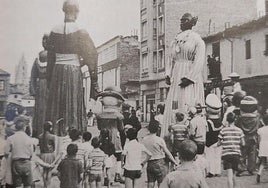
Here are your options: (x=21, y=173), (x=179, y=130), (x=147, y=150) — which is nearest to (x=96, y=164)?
(x=147, y=150)

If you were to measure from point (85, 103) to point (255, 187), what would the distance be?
1380 millimetres

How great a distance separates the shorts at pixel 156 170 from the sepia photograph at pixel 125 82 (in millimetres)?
134

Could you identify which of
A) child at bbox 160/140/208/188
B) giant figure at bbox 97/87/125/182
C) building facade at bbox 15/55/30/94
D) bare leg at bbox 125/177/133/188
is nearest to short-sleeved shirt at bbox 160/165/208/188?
child at bbox 160/140/208/188

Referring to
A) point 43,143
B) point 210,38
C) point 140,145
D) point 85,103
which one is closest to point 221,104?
point 210,38

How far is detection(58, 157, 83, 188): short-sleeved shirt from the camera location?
3.13 metres

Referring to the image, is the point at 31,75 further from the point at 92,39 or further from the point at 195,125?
the point at 195,125

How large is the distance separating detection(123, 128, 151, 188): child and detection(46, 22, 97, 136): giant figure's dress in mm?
502

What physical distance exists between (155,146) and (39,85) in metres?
1.04

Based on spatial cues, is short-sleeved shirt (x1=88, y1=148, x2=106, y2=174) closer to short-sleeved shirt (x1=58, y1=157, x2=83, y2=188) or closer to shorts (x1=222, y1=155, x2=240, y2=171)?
short-sleeved shirt (x1=58, y1=157, x2=83, y2=188)

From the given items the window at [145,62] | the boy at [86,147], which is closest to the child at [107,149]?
the boy at [86,147]

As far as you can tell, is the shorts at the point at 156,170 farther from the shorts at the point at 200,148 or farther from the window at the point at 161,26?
the window at the point at 161,26

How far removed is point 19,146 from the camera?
3.34 m

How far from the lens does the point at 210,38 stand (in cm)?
359

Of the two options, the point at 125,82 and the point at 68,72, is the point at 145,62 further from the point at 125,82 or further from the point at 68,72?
the point at 68,72
